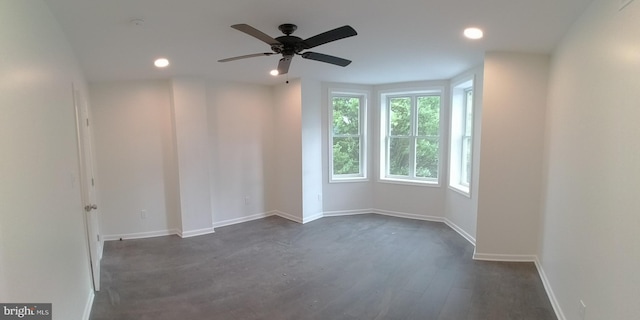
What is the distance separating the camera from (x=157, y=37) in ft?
9.05

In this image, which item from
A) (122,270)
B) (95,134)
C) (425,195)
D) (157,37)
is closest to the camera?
(157,37)

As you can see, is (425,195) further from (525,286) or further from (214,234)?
(214,234)

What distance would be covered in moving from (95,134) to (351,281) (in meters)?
4.02

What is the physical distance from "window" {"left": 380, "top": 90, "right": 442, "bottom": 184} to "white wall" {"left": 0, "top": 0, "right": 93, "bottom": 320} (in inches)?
181

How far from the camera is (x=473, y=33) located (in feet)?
9.14

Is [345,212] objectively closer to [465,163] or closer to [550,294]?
[465,163]

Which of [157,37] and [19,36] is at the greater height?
[157,37]

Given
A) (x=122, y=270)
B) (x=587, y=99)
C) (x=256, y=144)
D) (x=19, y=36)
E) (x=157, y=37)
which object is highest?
(x=157, y=37)

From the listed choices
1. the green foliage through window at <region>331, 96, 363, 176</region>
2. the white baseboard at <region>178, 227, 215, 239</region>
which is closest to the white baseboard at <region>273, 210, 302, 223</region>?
the green foliage through window at <region>331, 96, 363, 176</region>

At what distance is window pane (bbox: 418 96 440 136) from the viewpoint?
17.4ft

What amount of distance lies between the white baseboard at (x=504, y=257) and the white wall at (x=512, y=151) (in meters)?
0.03

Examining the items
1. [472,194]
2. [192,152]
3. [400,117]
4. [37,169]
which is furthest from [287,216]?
[37,169]

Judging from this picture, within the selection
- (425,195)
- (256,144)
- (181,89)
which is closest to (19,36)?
(181,89)

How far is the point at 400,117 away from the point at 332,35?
3.72 m
